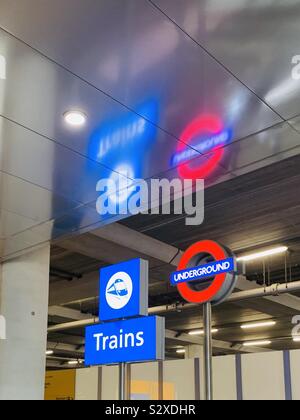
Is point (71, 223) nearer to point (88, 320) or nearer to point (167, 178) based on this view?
point (167, 178)

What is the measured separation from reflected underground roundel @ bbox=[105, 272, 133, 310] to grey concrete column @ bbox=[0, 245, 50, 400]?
9.78 ft

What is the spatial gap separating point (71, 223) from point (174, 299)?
701 cm

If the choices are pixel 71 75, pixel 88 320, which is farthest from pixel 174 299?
pixel 71 75

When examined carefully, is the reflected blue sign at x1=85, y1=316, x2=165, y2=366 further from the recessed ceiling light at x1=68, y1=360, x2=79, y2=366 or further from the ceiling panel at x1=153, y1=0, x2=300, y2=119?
the recessed ceiling light at x1=68, y1=360, x2=79, y2=366

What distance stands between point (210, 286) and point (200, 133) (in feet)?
3.55

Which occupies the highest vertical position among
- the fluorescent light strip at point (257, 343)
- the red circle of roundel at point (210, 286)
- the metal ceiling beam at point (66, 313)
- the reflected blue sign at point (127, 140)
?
the reflected blue sign at point (127, 140)

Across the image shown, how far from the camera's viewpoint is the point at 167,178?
4.37 metres

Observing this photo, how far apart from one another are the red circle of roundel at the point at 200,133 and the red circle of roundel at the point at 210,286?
73 centimetres

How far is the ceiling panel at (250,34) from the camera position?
98.4 inches

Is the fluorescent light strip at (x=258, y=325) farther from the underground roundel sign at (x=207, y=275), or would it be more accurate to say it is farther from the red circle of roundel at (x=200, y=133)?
the underground roundel sign at (x=207, y=275)

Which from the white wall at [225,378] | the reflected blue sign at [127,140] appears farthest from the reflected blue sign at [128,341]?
the white wall at [225,378]

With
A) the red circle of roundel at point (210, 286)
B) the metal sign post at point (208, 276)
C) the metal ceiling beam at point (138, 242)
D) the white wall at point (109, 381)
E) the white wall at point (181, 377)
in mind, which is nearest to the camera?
the metal sign post at point (208, 276)

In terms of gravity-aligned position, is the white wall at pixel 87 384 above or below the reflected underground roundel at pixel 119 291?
below
